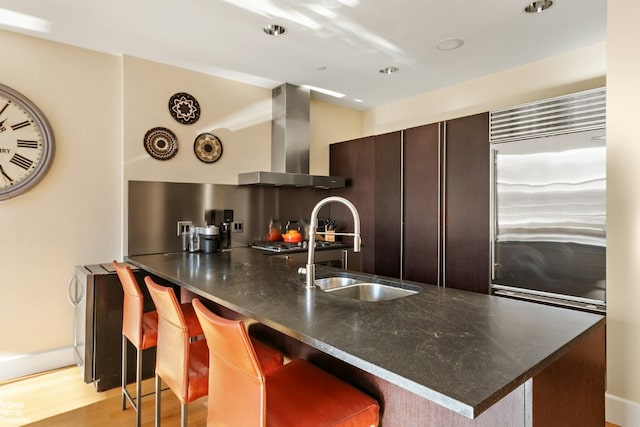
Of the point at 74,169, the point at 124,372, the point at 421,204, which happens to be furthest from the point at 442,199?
the point at 74,169

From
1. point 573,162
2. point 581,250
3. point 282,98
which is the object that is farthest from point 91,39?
point 581,250

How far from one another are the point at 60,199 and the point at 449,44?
3.25m

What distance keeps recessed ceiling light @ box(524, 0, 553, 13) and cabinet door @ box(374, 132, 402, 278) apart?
1522 millimetres

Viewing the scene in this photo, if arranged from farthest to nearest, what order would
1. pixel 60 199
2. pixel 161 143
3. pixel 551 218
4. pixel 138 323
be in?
pixel 161 143, pixel 60 199, pixel 551 218, pixel 138 323

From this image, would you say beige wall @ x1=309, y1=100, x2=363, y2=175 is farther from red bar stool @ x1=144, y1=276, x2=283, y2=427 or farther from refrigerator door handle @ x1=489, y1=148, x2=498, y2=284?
red bar stool @ x1=144, y1=276, x2=283, y2=427

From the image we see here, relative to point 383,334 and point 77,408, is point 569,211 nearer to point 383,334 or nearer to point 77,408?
point 383,334

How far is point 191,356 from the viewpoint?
5.34 ft

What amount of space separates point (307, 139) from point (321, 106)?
25.1 inches

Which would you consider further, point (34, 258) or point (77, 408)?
point (34, 258)

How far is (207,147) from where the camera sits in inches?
137

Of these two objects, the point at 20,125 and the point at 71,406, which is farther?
the point at 20,125

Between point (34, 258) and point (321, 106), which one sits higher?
point (321, 106)

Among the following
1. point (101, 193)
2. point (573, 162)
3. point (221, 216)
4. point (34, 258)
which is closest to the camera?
point (573, 162)

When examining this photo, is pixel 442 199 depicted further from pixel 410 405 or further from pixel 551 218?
pixel 410 405
